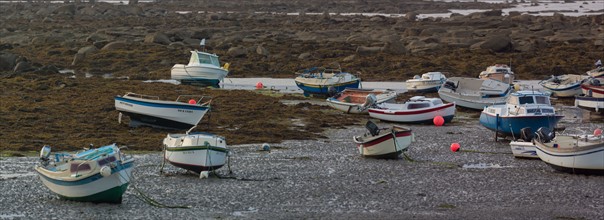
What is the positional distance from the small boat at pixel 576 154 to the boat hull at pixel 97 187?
400 inches

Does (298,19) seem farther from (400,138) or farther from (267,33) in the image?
(400,138)

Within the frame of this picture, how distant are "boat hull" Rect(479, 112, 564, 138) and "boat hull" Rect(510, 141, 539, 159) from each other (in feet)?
7.97

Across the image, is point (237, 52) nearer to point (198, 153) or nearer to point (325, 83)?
point (325, 83)

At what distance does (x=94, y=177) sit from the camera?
62.5 feet

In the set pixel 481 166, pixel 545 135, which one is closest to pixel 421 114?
pixel 481 166

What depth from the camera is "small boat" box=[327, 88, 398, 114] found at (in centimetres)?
3478

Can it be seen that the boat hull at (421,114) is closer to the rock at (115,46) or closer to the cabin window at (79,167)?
the cabin window at (79,167)

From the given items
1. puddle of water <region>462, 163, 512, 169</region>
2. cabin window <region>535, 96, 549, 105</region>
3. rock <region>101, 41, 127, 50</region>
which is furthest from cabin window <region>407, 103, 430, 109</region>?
rock <region>101, 41, 127, 50</region>

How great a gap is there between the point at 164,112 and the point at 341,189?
32.4ft

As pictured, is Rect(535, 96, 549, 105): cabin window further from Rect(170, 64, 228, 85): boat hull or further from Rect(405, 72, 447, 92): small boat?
Rect(170, 64, 228, 85): boat hull

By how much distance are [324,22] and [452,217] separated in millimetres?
66777

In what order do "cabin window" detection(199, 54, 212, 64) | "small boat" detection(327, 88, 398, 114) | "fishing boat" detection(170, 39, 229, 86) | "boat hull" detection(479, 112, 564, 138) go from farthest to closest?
"cabin window" detection(199, 54, 212, 64), "fishing boat" detection(170, 39, 229, 86), "small boat" detection(327, 88, 398, 114), "boat hull" detection(479, 112, 564, 138)

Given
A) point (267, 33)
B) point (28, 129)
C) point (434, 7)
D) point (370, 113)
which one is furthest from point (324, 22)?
point (28, 129)

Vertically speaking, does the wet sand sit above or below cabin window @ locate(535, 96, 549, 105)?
above
